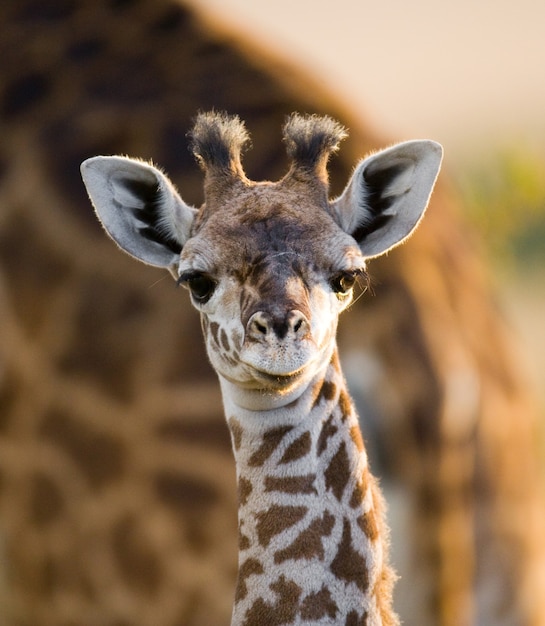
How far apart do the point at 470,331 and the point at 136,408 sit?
200 centimetres

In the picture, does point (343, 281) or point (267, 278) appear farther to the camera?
point (343, 281)

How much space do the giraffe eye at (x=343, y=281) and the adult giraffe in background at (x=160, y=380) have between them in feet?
11.1

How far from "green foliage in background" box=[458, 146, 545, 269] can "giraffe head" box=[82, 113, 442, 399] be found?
31.5 feet

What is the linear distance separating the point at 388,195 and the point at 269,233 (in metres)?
0.45

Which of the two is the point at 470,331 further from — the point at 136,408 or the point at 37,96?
the point at 37,96

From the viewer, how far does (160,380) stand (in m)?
6.39

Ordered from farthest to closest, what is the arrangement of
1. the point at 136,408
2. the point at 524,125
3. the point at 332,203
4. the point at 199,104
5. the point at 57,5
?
the point at 524,125, the point at 57,5, the point at 199,104, the point at 136,408, the point at 332,203

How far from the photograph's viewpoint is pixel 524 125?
2950 cm

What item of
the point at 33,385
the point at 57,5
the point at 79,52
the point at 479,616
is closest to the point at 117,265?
the point at 33,385

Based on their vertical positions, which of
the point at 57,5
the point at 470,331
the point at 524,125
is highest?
the point at 524,125

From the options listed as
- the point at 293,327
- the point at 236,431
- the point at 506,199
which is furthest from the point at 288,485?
the point at 506,199

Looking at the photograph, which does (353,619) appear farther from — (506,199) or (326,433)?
(506,199)

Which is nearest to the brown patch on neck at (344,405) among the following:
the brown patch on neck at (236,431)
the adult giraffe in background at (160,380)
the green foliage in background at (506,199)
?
the brown patch on neck at (236,431)

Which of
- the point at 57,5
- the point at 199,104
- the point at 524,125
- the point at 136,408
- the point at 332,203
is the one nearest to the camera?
the point at 332,203
